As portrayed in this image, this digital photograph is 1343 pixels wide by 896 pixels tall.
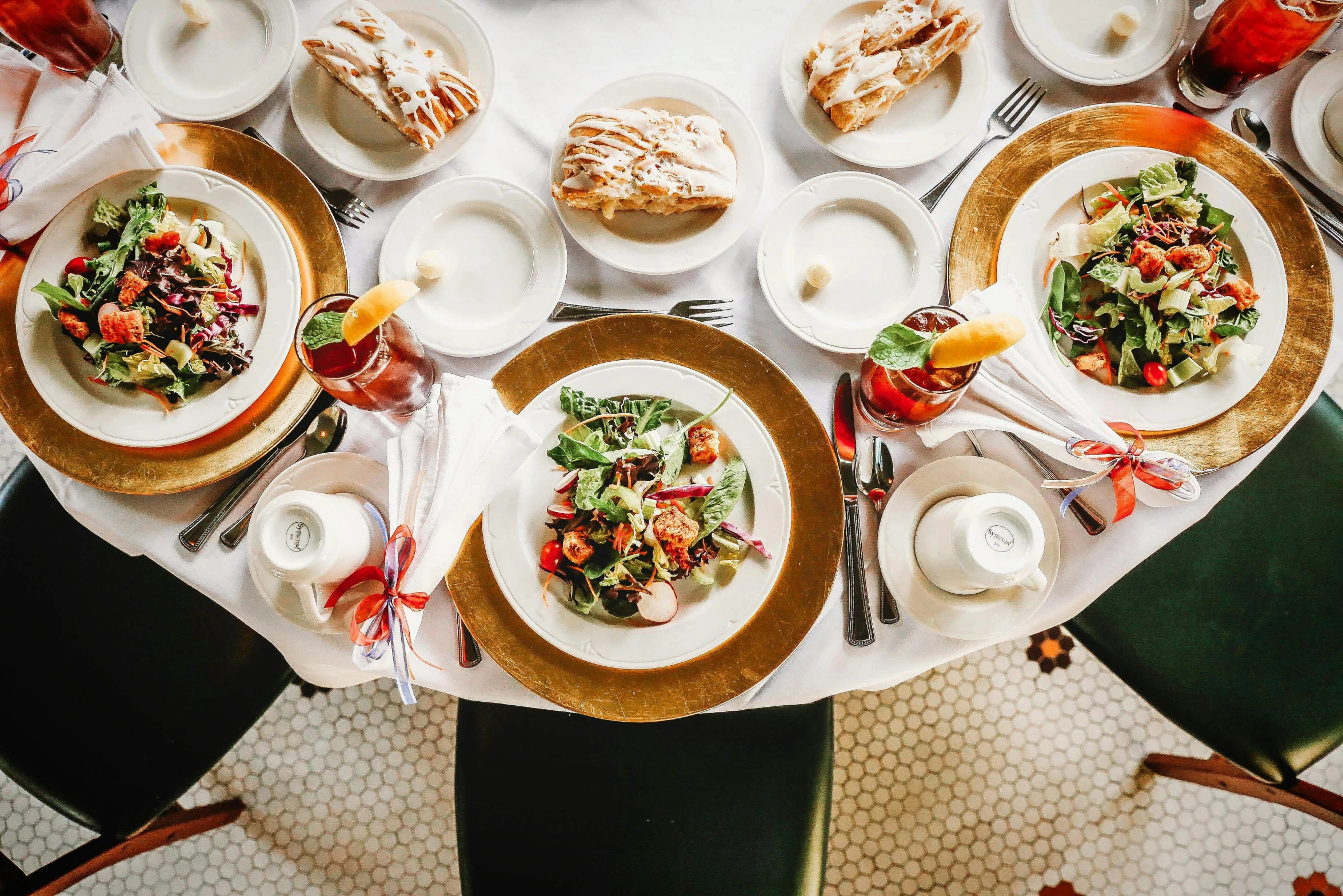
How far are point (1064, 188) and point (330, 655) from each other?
1.82m

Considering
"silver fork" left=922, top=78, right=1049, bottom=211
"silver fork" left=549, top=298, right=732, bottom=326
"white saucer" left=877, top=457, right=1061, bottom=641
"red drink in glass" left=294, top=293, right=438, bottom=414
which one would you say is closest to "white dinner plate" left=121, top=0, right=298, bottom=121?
"red drink in glass" left=294, top=293, right=438, bottom=414

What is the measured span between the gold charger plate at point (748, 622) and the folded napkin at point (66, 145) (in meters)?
0.86

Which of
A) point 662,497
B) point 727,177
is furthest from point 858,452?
point 727,177

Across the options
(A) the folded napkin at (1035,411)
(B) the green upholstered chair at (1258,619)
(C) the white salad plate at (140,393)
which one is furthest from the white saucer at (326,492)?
(B) the green upholstered chair at (1258,619)

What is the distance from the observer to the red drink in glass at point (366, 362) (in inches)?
51.4

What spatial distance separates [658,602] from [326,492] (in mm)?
715

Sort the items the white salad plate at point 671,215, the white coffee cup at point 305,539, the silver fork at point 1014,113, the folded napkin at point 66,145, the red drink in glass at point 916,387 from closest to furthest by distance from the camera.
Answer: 1. the white coffee cup at point 305,539
2. the red drink in glass at point 916,387
3. the folded napkin at point 66,145
4. the white salad plate at point 671,215
5. the silver fork at point 1014,113

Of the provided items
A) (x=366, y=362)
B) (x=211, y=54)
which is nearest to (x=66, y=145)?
(x=211, y=54)

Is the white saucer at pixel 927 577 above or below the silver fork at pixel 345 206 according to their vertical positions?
below

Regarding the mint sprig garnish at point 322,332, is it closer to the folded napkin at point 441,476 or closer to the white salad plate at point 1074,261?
the folded napkin at point 441,476

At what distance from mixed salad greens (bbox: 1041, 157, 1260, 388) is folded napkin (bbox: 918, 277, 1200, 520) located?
8 cm

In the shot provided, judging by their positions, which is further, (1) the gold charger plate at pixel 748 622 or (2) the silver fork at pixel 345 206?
(2) the silver fork at pixel 345 206

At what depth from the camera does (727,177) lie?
1532 mm

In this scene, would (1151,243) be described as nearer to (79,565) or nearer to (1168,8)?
(1168,8)
